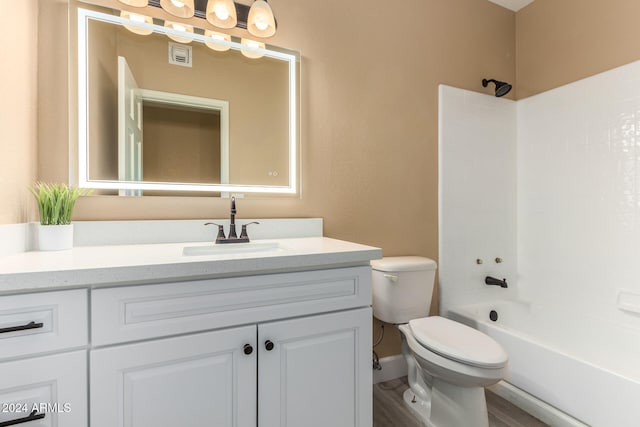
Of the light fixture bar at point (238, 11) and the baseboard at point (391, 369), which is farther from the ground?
the light fixture bar at point (238, 11)

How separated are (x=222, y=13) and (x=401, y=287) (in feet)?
5.27

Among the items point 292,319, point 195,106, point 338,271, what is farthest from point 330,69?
point 292,319

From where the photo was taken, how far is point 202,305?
0.88m

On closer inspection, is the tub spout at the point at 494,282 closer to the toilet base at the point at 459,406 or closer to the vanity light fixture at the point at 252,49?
the toilet base at the point at 459,406

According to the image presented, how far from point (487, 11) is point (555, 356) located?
2293 millimetres

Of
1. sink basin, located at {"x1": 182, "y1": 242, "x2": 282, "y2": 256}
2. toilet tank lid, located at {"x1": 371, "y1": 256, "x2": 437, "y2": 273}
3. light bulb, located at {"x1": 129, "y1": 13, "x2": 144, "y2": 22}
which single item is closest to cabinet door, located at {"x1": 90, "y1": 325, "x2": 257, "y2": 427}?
sink basin, located at {"x1": 182, "y1": 242, "x2": 282, "y2": 256}

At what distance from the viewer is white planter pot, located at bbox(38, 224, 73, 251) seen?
41.9 inches

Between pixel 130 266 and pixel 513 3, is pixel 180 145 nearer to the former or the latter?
pixel 130 266

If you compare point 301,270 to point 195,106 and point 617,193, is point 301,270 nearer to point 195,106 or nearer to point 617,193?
point 195,106

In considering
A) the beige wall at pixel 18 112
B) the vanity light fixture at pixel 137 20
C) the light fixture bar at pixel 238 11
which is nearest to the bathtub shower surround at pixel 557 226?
the light fixture bar at pixel 238 11

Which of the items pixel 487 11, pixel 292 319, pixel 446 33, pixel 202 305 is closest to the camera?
pixel 202 305

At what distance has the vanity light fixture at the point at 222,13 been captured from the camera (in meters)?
1.37

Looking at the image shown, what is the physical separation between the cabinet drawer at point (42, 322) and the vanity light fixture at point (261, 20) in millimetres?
1323

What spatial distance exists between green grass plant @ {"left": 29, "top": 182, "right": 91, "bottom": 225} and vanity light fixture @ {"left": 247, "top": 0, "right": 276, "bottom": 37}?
41.8 inches
